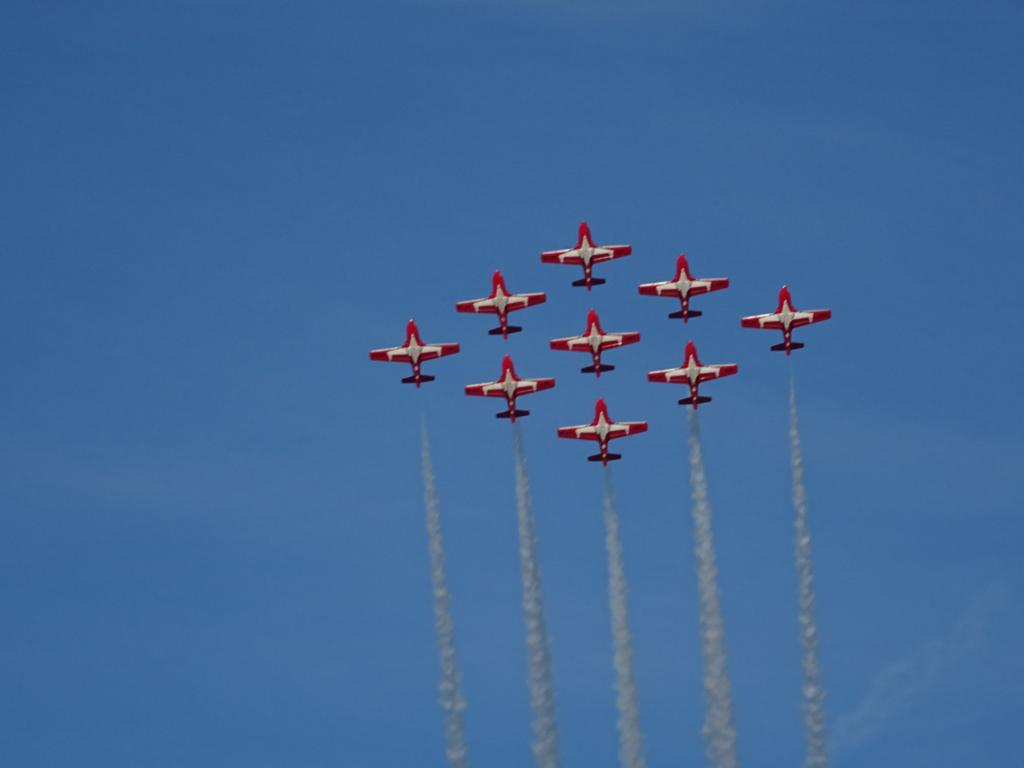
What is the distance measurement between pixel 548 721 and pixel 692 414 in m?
22.3

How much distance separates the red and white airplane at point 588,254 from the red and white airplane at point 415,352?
30.6 feet

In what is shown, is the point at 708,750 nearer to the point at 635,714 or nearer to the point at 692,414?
the point at 635,714

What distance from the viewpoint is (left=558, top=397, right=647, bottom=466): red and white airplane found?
181750 millimetres

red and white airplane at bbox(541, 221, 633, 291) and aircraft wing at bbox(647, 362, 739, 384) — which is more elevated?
red and white airplane at bbox(541, 221, 633, 291)

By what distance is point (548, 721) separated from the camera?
176 metres

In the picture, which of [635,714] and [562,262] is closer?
[635,714]

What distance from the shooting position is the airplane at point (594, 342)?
183 meters

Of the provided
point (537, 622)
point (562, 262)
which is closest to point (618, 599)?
point (537, 622)

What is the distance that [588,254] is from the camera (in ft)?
611

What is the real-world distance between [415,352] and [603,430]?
541 inches

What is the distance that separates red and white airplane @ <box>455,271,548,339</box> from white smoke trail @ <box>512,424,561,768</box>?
6.91 m

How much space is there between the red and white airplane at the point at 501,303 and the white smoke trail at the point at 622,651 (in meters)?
11.6

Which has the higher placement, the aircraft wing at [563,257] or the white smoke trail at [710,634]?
the aircraft wing at [563,257]

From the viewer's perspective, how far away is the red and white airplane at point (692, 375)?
599ft
